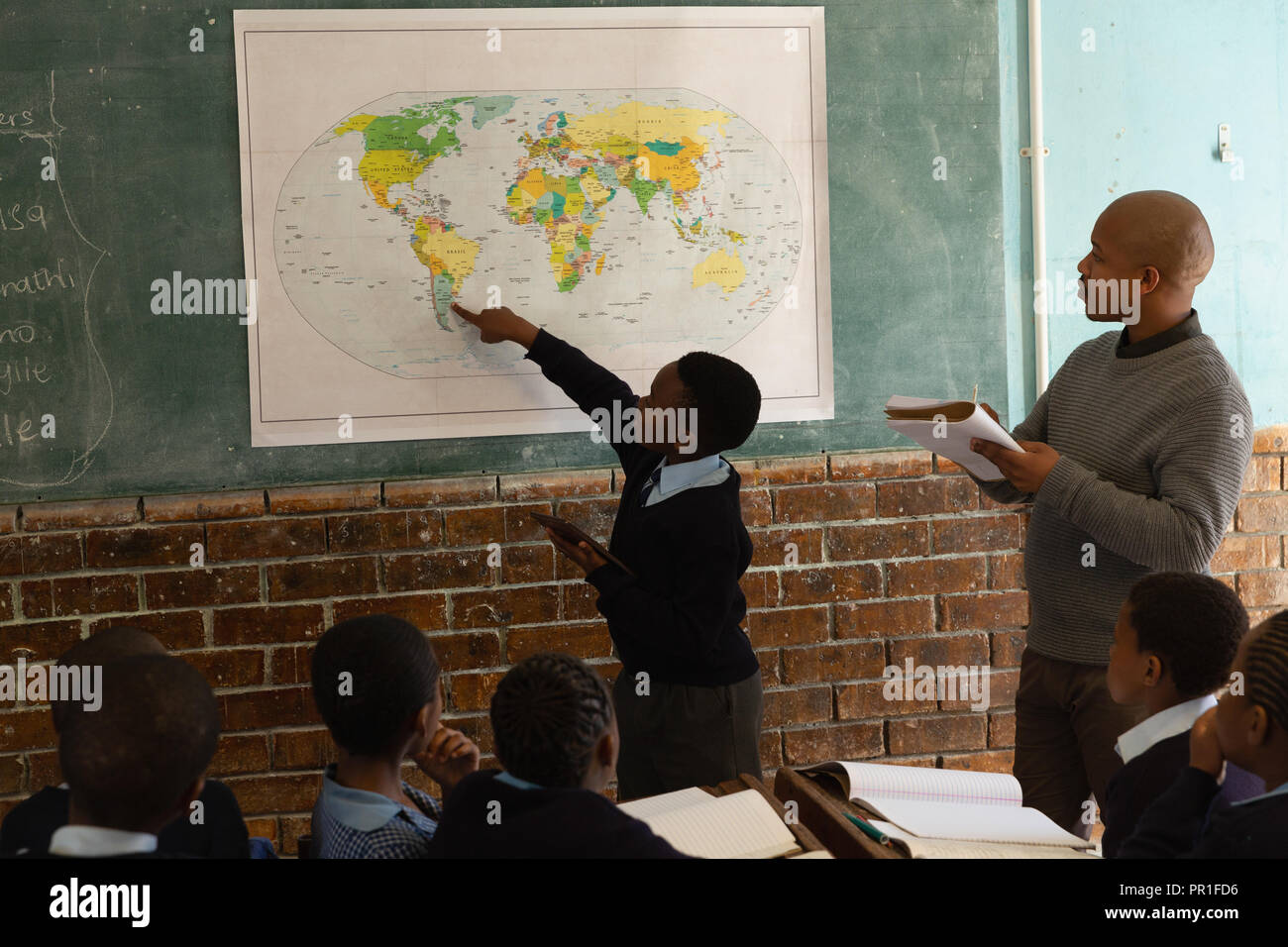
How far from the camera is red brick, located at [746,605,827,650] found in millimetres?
2812

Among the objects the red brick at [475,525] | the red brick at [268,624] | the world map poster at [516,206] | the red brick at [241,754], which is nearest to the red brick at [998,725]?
the world map poster at [516,206]

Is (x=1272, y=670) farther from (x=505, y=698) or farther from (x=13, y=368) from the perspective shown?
(x=13, y=368)

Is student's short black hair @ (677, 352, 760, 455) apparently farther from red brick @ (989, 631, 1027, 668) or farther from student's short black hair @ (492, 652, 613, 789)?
red brick @ (989, 631, 1027, 668)

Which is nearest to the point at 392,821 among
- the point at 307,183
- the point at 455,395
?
the point at 455,395

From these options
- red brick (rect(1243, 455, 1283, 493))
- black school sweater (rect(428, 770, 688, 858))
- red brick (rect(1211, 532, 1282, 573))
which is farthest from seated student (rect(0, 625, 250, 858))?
red brick (rect(1243, 455, 1283, 493))

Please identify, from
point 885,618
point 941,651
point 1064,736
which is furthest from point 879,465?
point 1064,736

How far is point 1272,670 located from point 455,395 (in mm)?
1857

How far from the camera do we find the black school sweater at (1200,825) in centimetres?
124

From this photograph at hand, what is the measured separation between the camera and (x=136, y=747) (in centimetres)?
125

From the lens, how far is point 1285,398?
3090 millimetres

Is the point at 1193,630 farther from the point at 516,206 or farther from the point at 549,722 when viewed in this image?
the point at 516,206

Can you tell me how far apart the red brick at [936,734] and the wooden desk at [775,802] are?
1301 mm

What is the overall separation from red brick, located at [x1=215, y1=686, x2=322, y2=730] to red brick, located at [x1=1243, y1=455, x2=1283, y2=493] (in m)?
2.53

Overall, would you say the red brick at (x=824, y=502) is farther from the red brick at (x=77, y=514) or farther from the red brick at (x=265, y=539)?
the red brick at (x=77, y=514)
